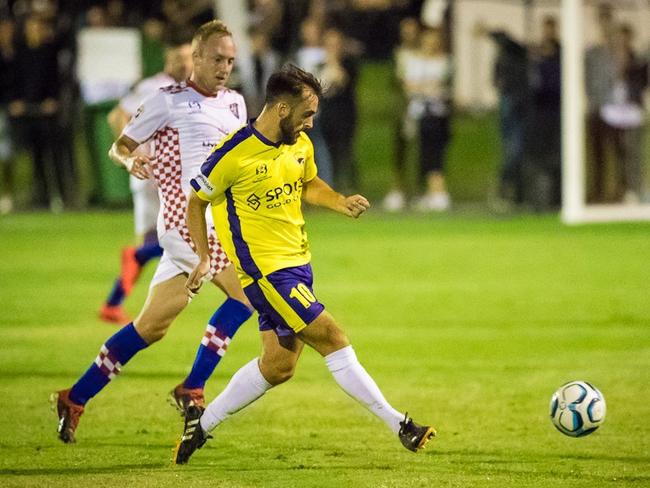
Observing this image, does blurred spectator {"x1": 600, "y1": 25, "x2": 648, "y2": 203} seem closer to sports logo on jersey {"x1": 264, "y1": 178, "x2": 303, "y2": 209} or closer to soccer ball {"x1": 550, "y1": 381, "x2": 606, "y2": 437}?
soccer ball {"x1": 550, "y1": 381, "x2": 606, "y2": 437}

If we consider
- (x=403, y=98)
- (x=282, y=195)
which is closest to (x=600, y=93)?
(x=403, y=98)

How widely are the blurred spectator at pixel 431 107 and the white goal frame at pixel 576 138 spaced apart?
2219 millimetres

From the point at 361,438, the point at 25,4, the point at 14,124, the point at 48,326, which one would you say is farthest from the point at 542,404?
→ the point at 25,4

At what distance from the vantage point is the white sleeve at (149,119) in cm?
812

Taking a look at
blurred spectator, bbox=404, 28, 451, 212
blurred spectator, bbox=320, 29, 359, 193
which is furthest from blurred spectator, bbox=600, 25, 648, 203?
blurred spectator, bbox=320, 29, 359, 193

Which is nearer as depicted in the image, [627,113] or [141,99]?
[141,99]

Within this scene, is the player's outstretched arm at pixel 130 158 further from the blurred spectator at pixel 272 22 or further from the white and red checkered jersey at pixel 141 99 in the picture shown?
the blurred spectator at pixel 272 22

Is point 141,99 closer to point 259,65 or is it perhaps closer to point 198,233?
point 198,233

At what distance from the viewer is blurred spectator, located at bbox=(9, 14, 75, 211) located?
70.1 ft

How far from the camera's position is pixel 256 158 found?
6980 mm

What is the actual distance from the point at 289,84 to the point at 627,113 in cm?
1372

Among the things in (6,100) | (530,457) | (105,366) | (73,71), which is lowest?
(6,100)

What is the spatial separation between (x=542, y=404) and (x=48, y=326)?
16.0ft

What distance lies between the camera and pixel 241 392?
7.15 m
